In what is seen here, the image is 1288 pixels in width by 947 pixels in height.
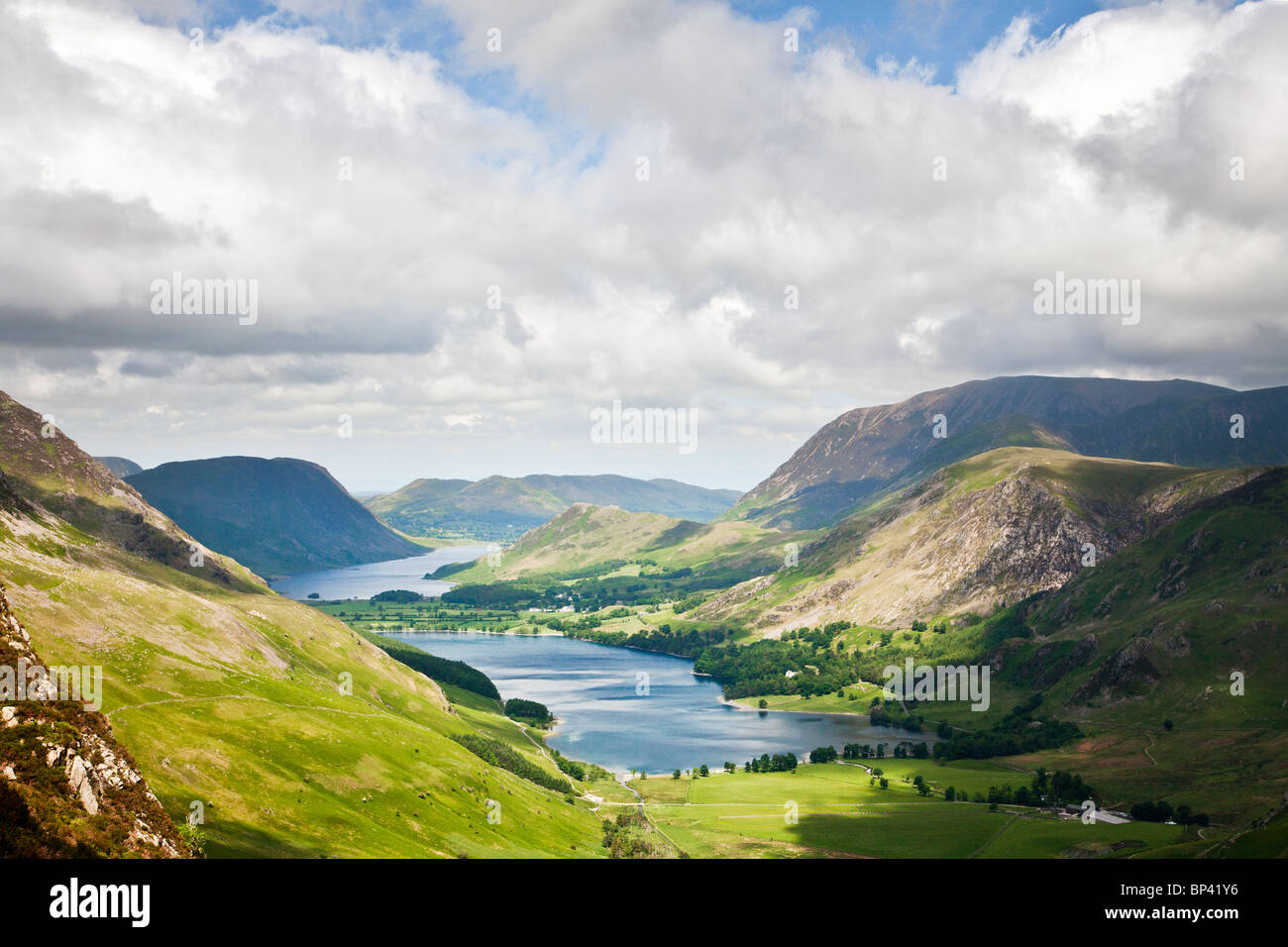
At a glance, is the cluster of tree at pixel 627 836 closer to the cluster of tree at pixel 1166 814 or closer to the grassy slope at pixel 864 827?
the grassy slope at pixel 864 827

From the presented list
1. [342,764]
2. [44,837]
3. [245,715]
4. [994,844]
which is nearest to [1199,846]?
[994,844]

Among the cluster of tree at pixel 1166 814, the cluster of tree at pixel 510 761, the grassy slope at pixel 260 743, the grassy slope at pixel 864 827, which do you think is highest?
the grassy slope at pixel 260 743

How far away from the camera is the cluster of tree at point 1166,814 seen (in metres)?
155

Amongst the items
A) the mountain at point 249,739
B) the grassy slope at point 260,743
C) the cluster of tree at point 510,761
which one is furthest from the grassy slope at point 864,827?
the grassy slope at point 260,743

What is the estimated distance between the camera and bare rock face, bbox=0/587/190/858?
140 ft

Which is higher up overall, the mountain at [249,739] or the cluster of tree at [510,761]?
the mountain at [249,739]

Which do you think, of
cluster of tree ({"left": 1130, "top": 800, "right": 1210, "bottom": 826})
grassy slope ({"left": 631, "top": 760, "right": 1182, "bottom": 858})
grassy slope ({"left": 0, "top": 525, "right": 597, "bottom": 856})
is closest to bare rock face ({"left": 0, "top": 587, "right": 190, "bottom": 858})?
grassy slope ({"left": 0, "top": 525, "right": 597, "bottom": 856})

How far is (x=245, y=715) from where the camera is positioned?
116000 millimetres

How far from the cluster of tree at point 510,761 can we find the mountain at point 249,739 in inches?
98.9

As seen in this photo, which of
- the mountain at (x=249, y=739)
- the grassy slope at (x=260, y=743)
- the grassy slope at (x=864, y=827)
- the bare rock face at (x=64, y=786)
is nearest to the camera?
the bare rock face at (x=64, y=786)

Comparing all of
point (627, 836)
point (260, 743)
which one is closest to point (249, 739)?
point (260, 743)

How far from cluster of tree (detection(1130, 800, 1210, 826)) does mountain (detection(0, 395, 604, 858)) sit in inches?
4265
